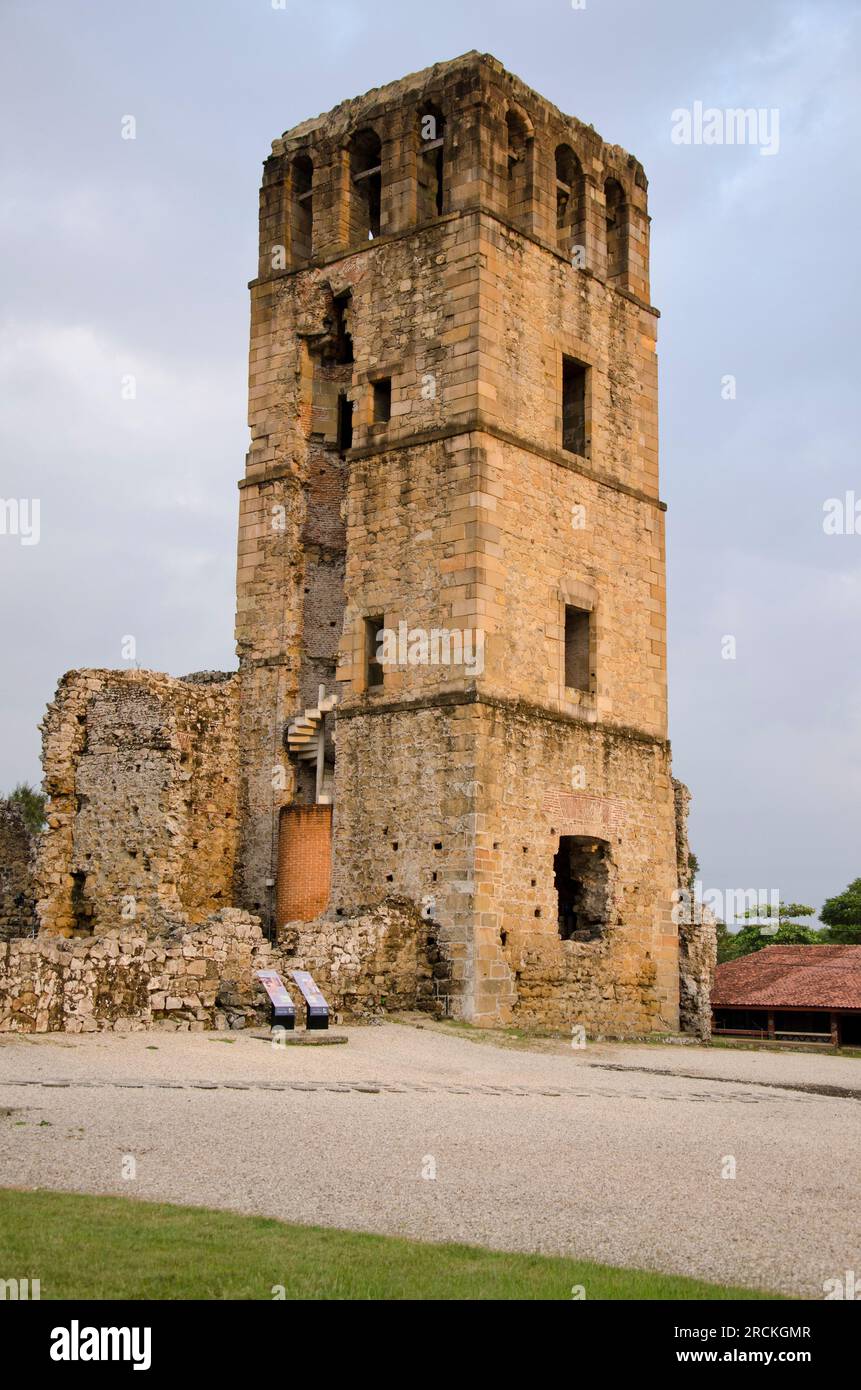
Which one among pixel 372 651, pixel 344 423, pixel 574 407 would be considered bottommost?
pixel 372 651

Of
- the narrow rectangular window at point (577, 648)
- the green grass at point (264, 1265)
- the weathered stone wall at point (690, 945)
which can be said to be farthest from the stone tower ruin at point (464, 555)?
the green grass at point (264, 1265)

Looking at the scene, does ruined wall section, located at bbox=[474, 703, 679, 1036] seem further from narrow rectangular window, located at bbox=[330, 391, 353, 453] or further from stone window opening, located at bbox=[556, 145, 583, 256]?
stone window opening, located at bbox=[556, 145, 583, 256]

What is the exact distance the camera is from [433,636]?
20953 millimetres

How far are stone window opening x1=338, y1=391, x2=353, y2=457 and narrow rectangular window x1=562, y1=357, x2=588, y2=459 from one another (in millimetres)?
3503

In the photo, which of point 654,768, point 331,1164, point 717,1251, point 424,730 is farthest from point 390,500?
point 717,1251

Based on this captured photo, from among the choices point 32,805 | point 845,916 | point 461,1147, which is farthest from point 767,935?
point 461,1147

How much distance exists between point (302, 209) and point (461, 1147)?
19.3 metres

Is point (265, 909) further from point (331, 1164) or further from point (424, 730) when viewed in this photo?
point (331, 1164)

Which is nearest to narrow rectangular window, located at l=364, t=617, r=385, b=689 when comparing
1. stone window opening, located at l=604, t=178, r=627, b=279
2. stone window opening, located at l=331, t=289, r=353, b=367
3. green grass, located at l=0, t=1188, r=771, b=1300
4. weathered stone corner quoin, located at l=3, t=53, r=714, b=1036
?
weathered stone corner quoin, located at l=3, t=53, r=714, b=1036

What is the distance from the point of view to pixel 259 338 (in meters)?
24.9

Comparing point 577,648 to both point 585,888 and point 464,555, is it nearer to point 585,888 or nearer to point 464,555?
point 464,555

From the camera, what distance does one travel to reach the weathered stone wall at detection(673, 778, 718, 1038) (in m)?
23.6

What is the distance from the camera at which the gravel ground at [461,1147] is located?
7.32 m

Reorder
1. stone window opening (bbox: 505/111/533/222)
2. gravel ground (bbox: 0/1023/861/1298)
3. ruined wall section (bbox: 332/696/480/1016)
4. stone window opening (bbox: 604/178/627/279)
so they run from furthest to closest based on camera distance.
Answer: stone window opening (bbox: 604/178/627/279) → stone window opening (bbox: 505/111/533/222) → ruined wall section (bbox: 332/696/480/1016) → gravel ground (bbox: 0/1023/861/1298)
